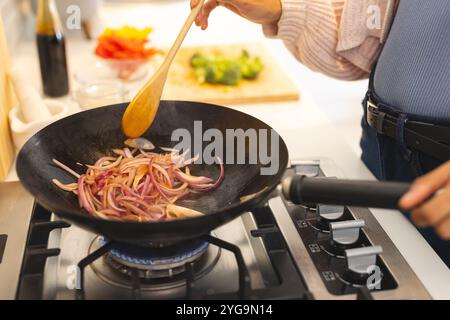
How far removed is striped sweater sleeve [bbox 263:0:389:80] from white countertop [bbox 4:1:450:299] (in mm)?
174

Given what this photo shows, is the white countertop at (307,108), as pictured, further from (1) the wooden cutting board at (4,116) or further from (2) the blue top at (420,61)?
(1) the wooden cutting board at (4,116)

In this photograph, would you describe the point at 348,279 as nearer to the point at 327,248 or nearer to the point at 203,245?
the point at 327,248

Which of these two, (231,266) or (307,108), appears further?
(307,108)

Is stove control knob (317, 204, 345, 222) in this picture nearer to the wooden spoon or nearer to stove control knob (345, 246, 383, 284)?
stove control knob (345, 246, 383, 284)

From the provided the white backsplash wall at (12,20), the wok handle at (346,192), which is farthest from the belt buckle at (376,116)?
the white backsplash wall at (12,20)

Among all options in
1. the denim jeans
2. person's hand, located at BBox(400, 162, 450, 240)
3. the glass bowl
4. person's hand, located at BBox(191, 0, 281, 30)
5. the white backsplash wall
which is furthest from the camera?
the white backsplash wall

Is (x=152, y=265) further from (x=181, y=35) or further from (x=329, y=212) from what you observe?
(x=181, y=35)

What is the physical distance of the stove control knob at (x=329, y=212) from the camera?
0.91 meters

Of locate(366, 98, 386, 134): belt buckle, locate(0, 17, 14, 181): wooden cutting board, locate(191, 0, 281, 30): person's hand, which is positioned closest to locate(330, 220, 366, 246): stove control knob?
locate(366, 98, 386, 134): belt buckle

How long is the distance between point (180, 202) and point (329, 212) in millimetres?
247

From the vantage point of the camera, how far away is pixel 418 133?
96 centimetres

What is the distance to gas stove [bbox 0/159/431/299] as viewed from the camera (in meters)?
0.76

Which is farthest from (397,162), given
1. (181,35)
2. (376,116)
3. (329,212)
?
(181,35)
